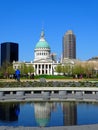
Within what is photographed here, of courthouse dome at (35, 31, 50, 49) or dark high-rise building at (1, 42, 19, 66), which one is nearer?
courthouse dome at (35, 31, 50, 49)

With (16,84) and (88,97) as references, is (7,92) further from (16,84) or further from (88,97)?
(88,97)

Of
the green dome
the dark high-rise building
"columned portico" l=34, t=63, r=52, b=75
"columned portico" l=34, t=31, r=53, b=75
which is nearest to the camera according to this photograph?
"columned portico" l=34, t=31, r=53, b=75

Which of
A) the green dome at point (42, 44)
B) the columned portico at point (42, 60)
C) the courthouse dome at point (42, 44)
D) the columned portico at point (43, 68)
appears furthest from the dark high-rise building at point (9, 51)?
the columned portico at point (43, 68)

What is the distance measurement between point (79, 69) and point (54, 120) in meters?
86.6

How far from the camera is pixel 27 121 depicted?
1559cm

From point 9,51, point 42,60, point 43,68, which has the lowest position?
point 43,68

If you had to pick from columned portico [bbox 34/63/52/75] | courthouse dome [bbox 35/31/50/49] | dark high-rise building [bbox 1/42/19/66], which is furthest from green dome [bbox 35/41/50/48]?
dark high-rise building [bbox 1/42/19/66]

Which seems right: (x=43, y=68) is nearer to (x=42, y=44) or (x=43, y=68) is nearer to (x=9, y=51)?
(x=42, y=44)

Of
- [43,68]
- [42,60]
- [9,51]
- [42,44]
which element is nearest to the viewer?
[42,60]

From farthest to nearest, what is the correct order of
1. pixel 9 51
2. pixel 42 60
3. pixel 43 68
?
pixel 9 51 < pixel 43 68 < pixel 42 60

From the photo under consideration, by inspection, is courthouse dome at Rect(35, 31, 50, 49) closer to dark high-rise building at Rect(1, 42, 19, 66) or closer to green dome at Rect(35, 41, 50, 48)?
green dome at Rect(35, 41, 50, 48)

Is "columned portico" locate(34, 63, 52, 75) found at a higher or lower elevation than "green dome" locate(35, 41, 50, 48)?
lower

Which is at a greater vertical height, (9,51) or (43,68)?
(9,51)

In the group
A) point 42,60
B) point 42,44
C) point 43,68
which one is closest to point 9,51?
point 42,44
